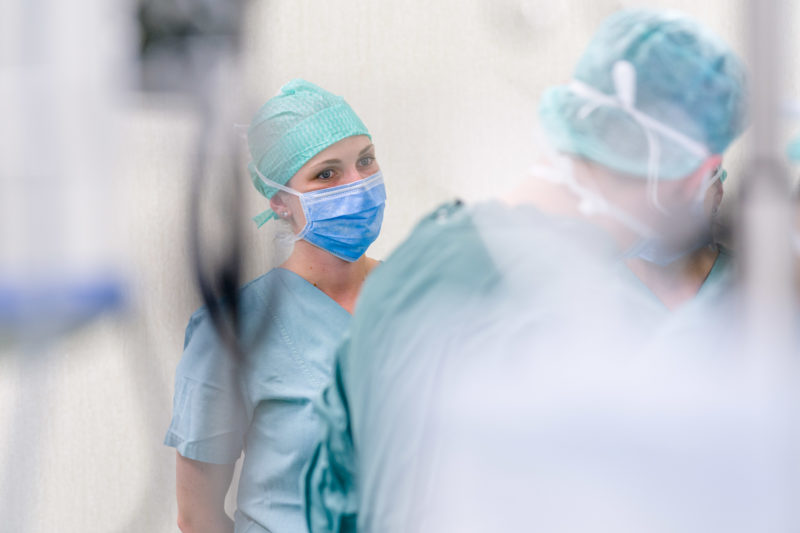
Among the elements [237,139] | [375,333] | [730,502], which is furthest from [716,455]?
[237,139]

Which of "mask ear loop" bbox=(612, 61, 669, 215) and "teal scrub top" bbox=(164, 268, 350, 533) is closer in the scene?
"mask ear loop" bbox=(612, 61, 669, 215)

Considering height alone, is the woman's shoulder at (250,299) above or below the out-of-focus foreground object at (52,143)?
below

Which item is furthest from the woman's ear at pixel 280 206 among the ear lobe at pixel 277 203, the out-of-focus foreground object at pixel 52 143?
the out-of-focus foreground object at pixel 52 143

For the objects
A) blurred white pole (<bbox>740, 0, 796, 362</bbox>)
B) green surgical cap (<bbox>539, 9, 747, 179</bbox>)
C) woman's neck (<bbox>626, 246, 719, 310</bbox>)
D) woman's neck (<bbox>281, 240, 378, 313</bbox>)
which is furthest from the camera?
woman's neck (<bbox>281, 240, 378, 313</bbox>)

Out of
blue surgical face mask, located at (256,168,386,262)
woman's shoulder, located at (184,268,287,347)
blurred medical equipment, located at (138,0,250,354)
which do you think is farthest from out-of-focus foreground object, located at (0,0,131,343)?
blue surgical face mask, located at (256,168,386,262)

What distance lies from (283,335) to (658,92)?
0.62 meters

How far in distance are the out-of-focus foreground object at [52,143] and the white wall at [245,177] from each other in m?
0.06

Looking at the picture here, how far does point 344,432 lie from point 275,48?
45cm

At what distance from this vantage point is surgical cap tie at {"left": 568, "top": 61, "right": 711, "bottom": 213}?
756 mm

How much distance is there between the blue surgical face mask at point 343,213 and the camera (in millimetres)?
1137

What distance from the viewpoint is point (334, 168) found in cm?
117

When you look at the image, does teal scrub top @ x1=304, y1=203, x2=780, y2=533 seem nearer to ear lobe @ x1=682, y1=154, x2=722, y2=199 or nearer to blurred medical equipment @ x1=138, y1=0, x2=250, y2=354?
ear lobe @ x1=682, y1=154, x2=722, y2=199

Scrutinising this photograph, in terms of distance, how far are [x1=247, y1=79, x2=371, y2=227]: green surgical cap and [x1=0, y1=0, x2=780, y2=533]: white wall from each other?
60 mm

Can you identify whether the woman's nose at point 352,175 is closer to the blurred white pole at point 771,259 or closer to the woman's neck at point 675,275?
the woman's neck at point 675,275
